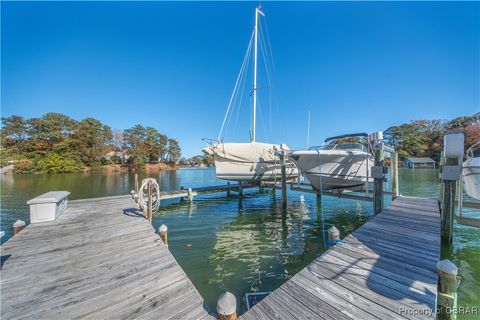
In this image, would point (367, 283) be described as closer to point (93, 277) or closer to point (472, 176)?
point (93, 277)

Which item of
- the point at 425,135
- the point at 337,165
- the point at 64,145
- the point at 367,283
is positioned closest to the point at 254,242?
the point at 367,283

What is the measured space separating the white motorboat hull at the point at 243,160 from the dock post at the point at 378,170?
6192 millimetres

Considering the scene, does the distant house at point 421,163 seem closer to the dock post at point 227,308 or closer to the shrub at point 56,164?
the dock post at point 227,308

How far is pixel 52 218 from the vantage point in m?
5.57

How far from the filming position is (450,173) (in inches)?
198

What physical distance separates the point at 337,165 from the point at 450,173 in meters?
3.76

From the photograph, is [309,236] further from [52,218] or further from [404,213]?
[52,218]

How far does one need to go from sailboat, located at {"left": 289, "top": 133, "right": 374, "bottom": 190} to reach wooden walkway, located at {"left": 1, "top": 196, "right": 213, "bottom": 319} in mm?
7080

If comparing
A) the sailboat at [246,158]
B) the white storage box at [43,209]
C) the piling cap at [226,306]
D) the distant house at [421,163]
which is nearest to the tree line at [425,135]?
the distant house at [421,163]

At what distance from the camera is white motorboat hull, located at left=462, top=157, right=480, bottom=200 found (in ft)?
15.1

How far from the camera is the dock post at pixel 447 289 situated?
251 centimetres

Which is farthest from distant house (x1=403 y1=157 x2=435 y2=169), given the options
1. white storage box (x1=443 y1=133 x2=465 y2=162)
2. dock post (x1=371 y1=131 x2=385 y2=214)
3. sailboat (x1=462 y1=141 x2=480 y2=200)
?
white storage box (x1=443 y1=133 x2=465 y2=162)

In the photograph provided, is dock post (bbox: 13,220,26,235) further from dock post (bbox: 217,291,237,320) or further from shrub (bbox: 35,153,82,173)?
shrub (bbox: 35,153,82,173)

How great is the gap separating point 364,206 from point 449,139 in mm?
7908
